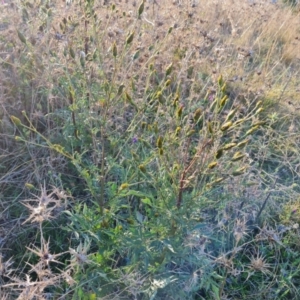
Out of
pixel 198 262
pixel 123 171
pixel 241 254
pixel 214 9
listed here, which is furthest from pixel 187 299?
pixel 214 9

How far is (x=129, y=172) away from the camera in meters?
1.72

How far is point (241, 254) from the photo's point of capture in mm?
2023

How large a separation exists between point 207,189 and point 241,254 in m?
0.73

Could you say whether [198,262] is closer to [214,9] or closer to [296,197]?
[296,197]

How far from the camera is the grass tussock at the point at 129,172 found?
4.79ft

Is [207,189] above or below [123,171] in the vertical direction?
above

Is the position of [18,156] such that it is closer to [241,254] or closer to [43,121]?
[43,121]

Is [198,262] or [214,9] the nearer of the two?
[198,262]

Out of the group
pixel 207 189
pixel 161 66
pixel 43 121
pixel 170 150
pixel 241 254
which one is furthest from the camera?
pixel 161 66

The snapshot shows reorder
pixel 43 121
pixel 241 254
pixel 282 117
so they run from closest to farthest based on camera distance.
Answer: pixel 241 254 → pixel 43 121 → pixel 282 117

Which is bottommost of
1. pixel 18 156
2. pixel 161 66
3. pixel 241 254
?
pixel 241 254

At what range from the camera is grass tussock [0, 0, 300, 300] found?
1.46 metres

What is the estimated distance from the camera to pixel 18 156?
2039mm

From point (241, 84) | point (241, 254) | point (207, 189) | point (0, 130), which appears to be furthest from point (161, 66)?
point (207, 189)
